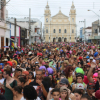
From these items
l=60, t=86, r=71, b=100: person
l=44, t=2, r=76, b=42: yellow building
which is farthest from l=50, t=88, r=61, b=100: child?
l=44, t=2, r=76, b=42: yellow building

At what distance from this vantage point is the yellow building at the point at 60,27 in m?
94.3

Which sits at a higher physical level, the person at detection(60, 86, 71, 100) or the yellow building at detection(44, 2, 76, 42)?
the yellow building at detection(44, 2, 76, 42)

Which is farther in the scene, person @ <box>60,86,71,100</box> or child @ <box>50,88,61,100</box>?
person @ <box>60,86,71,100</box>

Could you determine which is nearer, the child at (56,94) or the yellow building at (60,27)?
the child at (56,94)

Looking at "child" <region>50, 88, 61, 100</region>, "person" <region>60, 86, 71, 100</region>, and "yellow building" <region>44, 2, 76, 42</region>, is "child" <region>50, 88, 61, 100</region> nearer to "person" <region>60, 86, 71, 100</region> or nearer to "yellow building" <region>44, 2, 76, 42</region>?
"person" <region>60, 86, 71, 100</region>

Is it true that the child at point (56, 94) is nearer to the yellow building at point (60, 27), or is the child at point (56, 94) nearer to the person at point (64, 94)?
the person at point (64, 94)

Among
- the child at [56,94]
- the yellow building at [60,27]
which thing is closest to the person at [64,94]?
the child at [56,94]

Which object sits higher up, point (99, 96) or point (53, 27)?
point (53, 27)

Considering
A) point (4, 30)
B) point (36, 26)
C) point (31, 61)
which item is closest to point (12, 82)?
point (31, 61)

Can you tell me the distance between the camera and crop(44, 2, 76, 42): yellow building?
94312mm

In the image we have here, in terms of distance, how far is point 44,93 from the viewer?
4.50 metres

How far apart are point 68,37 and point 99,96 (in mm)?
91390

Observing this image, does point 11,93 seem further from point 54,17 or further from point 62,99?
point 54,17

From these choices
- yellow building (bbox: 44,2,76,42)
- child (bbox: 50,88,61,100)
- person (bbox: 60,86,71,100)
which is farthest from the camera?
yellow building (bbox: 44,2,76,42)
